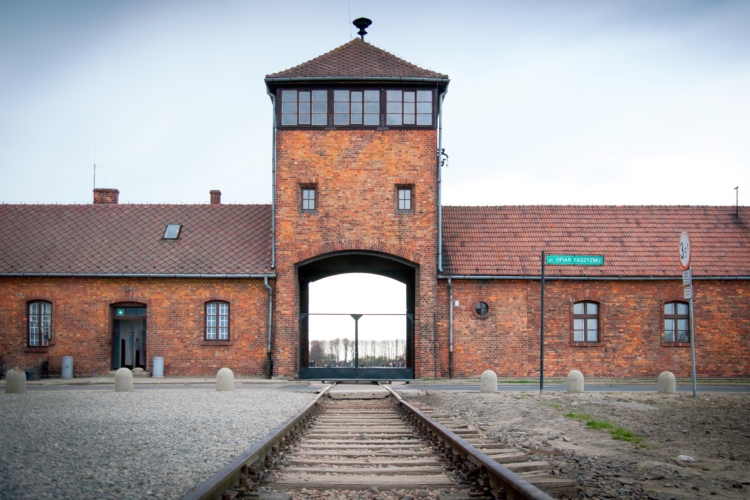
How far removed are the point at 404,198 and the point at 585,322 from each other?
7.61 meters

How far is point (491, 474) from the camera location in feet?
22.5

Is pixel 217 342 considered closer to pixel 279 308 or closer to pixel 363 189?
pixel 279 308

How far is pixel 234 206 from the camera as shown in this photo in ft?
98.2

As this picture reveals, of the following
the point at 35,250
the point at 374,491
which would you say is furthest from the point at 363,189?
the point at 374,491

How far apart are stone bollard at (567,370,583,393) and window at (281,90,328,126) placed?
12238 millimetres

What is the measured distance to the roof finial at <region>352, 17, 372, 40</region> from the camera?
27.7 m

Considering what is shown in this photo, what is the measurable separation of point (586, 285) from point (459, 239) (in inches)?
186

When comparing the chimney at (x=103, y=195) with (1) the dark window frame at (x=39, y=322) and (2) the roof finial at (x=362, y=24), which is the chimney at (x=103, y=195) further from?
(2) the roof finial at (x=362, y=24)

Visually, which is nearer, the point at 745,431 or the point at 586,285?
the point at 745,431

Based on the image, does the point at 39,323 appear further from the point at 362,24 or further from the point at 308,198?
the point at 362,24

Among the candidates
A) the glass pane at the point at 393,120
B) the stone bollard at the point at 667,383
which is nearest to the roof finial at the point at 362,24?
the glass pane at the point at 393,120

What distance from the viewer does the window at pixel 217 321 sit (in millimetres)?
26219

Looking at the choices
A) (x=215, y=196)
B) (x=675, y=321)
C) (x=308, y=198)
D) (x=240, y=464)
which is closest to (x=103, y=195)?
(x=215, y=196)

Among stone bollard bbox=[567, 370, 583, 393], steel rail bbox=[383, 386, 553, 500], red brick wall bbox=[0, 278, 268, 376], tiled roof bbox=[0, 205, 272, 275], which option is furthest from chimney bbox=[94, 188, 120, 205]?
steel rail bbox=[383, 386, 553, 500]
